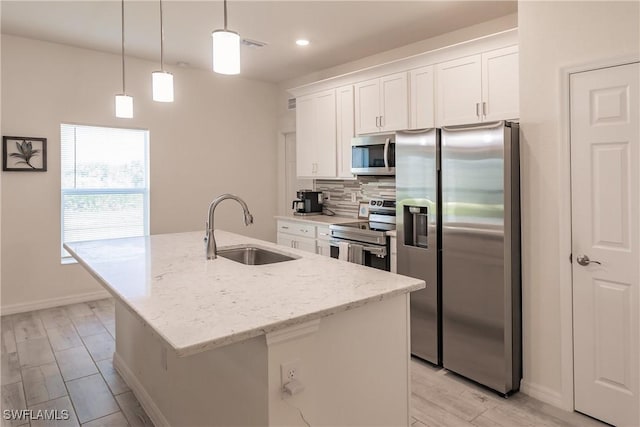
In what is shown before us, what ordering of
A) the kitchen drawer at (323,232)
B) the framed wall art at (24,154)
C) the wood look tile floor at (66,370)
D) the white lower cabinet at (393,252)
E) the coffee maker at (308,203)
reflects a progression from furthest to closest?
1. the coffee maker at (308,203)
2. the kitchen drawer at (323,232)
3. the framed wall art at (24,154)
4. the white lower cabinet at (393,252)
5. the wood look tile floor at (66,370)

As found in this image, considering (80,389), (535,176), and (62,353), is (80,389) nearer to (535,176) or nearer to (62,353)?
(62,353)

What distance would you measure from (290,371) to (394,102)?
3105 mm

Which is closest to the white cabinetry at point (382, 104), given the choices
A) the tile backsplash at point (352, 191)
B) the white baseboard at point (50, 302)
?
the tile backsplash at point (352, 191)

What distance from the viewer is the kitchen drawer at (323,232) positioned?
14.4ft

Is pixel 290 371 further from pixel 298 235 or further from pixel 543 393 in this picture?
pixel 298 235

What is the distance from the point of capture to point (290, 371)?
1.44 m

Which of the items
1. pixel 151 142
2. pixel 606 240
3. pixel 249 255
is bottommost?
pixel 249 255

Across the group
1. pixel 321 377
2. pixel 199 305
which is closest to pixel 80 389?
pixel 199 305

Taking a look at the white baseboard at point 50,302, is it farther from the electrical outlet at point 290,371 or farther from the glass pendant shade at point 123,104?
the electrical outlet at point 290,371

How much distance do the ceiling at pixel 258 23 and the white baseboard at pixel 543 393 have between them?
287 cm

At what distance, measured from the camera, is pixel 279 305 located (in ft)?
5.00

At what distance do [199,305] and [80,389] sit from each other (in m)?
1.81

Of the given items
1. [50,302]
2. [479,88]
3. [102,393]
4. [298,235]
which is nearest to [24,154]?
[50,302]

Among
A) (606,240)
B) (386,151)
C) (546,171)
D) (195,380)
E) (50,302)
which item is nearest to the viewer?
(195,380)
